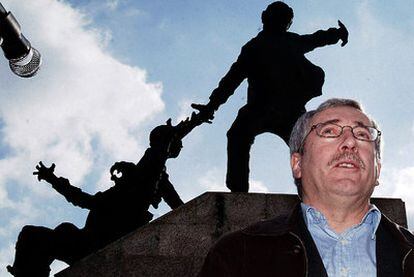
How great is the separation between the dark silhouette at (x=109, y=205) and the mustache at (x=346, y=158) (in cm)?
362

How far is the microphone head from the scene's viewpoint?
3.19 metres

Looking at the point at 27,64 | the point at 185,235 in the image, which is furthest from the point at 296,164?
the point at 185,235

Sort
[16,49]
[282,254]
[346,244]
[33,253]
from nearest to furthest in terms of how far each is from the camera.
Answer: [282,254], [346,244], [16,49], [33,253]

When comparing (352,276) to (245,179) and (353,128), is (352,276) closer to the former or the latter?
(353,128)

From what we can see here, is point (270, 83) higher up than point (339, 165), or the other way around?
point (270, 83)

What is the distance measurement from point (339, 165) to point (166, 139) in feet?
13.6

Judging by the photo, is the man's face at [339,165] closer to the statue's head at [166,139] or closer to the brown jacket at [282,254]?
the brown jacket at [282,254]

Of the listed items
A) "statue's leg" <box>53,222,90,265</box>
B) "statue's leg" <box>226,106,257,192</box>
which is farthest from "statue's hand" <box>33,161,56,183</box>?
"statue's leg" <box>226,106,257,192</box>

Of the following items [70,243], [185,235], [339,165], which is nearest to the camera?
[339,165]

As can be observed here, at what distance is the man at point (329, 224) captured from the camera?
2.12m

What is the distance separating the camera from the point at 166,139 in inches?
252

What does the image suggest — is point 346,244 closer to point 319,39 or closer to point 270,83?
point 270,83

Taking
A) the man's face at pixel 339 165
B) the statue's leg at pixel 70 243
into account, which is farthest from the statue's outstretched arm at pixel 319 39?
the man's face at pixel 339 165

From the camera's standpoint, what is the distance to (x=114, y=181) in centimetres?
608
